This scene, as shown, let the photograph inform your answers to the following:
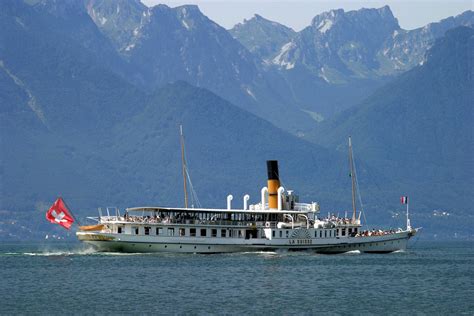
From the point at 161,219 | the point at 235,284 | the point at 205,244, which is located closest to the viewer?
the point at 235,284

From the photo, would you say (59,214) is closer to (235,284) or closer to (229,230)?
(229,230)

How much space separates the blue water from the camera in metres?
102

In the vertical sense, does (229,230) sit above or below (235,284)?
Result: above

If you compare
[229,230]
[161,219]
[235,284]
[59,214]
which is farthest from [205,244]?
[235,284]

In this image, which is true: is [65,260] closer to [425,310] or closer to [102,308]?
[102,308]

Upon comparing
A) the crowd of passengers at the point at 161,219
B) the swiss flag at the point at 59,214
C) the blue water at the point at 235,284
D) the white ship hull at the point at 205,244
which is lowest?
the blue water at the point at 235,284

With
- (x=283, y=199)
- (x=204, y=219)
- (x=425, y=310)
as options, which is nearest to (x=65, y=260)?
(x=204, y=219)

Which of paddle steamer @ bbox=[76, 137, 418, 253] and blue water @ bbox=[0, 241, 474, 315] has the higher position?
paddle steamer @ bbox=[76, 137, 418, 253]

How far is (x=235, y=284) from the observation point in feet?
383

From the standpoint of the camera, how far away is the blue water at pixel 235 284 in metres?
102

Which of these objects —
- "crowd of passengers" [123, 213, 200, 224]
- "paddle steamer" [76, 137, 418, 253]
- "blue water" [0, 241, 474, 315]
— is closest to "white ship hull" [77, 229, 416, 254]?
"paddle steamer" [76, 137, 418, 253]

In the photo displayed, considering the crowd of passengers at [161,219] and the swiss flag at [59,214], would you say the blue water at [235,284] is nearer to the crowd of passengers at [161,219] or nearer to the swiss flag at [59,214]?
the crowd of passengers at [161,219]

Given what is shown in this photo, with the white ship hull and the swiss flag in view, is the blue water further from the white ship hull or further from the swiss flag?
the swiss flag

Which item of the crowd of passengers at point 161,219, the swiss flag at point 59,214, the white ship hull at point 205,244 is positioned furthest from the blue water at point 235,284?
the swiss flag at point 59,214
